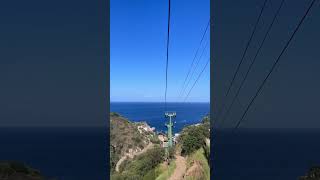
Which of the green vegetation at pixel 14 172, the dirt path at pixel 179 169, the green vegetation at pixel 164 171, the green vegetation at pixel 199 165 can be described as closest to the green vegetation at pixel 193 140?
the green vegetation at pixel 199 165

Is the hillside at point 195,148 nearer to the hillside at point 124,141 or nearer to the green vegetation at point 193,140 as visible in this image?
the green vegetation at point 193,140

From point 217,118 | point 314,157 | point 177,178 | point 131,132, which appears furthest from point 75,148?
point 217,118

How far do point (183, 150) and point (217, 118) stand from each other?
3408 centimetres

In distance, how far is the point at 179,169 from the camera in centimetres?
5234

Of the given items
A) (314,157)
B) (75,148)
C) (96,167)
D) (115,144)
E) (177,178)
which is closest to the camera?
(177,178)

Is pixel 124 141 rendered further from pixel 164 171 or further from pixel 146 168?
pixel 164 171

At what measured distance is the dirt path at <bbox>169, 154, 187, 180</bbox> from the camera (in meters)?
49.4

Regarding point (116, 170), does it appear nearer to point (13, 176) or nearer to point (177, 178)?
point (177, 178)

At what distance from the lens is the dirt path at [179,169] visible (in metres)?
49.4

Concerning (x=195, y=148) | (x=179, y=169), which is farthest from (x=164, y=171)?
(x=195, y=148)

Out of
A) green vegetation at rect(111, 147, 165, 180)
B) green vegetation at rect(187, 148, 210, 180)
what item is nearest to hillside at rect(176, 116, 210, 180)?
green vegetation at rect(187, 148, 210, 180)

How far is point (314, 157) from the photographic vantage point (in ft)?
420

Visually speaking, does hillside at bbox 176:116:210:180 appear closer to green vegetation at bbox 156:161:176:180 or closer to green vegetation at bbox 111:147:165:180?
green vegetation at bbox 156:161:176:180

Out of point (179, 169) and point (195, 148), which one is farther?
point (195, 148)
